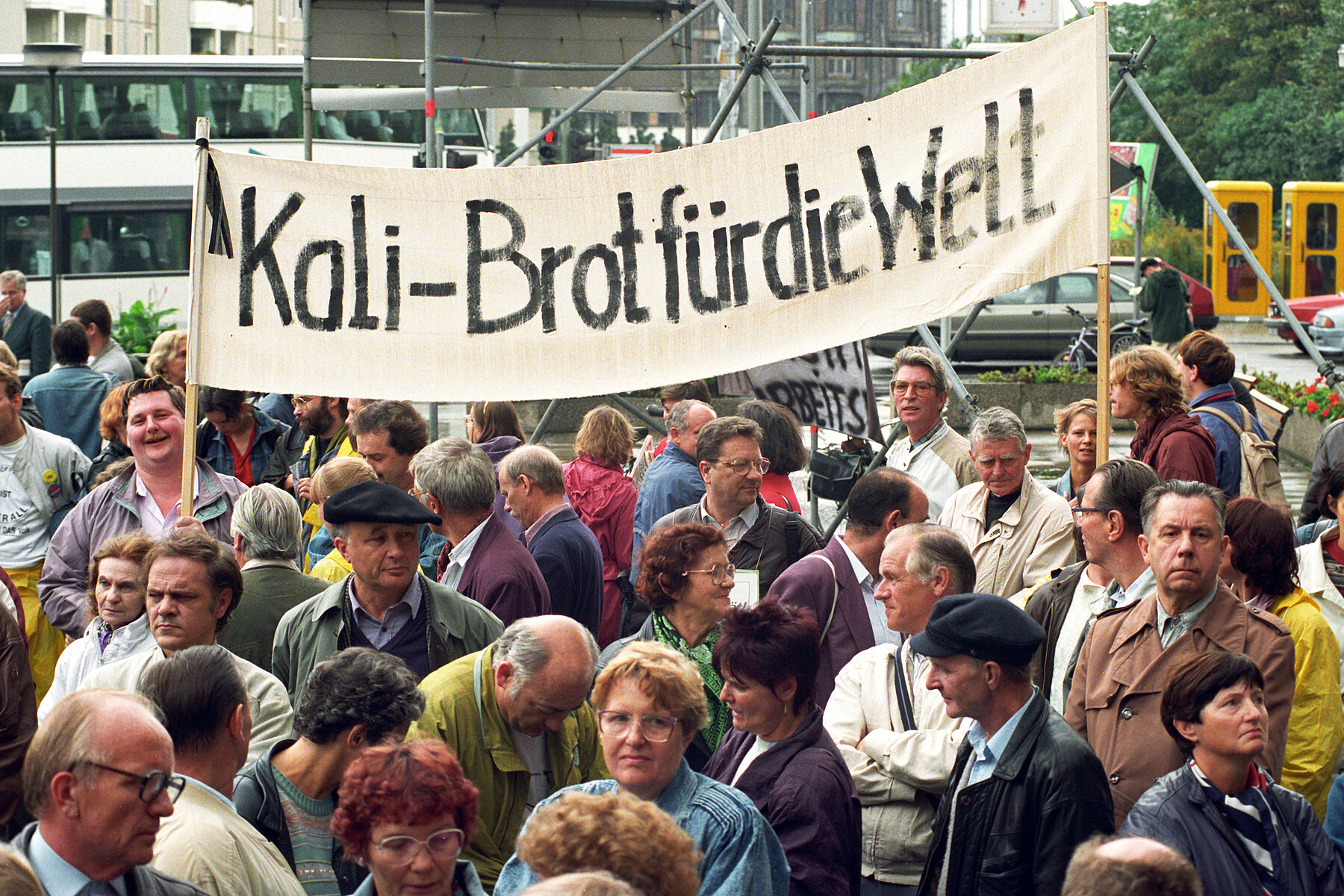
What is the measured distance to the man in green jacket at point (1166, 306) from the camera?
58.7 ft

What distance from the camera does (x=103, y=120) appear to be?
24453 millimetres

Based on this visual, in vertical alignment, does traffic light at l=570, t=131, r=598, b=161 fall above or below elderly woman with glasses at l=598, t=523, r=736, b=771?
above

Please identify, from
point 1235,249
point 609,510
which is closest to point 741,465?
point 609,510

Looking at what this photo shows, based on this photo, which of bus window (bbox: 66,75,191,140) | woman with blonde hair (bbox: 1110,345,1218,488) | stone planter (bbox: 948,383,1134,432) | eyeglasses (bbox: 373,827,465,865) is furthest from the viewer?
bus window (bbox: 66,75,191,140)

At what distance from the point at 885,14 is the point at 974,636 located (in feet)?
298

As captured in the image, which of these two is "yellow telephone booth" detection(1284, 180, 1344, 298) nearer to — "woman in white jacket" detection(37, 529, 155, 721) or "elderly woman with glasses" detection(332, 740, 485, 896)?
"woman in white jacket" detection(37, 529, 155, 721)

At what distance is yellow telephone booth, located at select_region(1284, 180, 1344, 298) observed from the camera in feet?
99.6

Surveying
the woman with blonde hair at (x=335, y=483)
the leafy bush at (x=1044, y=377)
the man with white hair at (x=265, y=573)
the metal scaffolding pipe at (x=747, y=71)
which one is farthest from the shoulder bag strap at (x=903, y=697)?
the leafy bush at (x=1044, y=377)

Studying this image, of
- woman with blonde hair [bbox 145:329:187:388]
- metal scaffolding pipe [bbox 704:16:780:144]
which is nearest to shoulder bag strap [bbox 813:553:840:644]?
metal scaffolding pipe [bbox 704:16:780:144]

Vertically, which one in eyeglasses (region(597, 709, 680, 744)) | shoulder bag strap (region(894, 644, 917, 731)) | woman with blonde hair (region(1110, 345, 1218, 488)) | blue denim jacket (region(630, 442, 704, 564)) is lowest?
shoulder bag strap (region(894, 644, 917, 731))

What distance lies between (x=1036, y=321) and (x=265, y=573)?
695 inches

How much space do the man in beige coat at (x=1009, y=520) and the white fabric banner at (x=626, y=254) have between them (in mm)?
660

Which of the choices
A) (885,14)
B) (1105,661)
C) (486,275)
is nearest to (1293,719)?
(1105,661)

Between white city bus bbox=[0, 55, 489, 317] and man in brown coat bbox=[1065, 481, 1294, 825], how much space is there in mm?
21401
